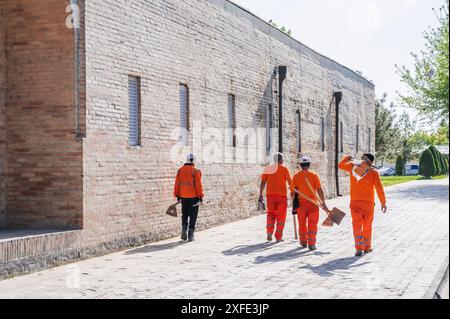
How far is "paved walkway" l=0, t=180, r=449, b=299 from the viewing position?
320 inches

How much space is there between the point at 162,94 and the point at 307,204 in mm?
3805

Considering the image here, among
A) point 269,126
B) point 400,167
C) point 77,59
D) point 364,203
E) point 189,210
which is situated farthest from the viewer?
point 400,167

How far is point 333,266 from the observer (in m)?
10.1

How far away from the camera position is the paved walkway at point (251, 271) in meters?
8.12

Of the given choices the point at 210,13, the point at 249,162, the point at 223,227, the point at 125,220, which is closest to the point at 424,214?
the point at 249,162

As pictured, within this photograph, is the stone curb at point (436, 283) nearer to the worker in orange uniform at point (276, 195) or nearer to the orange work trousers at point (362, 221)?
the orange work trousers at point (362, 221)

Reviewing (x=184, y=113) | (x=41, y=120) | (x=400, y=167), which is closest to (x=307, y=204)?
(x=184, y=113)

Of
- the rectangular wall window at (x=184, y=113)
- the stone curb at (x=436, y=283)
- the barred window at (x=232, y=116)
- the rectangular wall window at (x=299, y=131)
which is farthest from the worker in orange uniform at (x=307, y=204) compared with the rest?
the rectangular wall window at (x=299, y=131)

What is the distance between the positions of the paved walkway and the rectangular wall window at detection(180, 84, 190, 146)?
7.44 feet

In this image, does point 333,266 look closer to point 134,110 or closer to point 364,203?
point 364,203

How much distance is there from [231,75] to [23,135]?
24.6ft

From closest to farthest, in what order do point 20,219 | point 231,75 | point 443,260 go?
point 443,260, point 20,219, point 231,75

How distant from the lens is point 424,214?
18.8m

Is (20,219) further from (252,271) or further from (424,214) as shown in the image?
(424,214)
